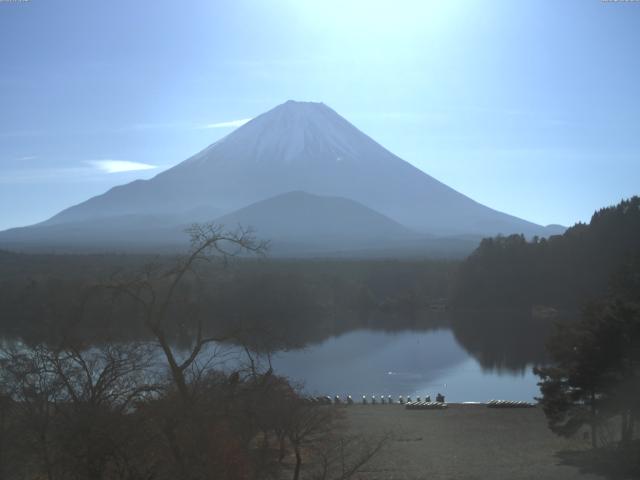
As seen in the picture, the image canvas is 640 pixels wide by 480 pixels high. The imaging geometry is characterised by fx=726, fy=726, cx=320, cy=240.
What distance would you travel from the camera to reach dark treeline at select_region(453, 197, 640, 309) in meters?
28.9

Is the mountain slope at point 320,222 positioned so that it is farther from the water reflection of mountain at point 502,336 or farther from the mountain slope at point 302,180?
the water reflection of mountain at point 502,336

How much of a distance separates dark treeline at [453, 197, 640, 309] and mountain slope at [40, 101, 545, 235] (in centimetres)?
5305

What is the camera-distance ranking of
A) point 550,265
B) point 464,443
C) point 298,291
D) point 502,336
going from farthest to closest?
point 550,265 < point 298,291 < point 502,336 < point 464,443

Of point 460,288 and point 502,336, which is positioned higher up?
point 460,288

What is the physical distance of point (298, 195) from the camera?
276 ft

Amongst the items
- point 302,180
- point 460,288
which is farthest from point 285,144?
point 460,288

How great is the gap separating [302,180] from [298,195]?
17.1 feet

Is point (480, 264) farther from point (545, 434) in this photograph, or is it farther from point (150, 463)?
point (150, 463)

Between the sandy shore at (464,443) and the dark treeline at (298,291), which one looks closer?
the sandy shore at (464,443)

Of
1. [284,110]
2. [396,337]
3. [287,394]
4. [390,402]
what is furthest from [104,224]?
[287,394]

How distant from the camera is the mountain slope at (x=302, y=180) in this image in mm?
86500

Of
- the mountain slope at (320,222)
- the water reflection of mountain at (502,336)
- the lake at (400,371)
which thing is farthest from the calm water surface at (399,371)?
the mountain slope at (320,222)

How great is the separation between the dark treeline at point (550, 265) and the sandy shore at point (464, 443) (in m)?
18.2

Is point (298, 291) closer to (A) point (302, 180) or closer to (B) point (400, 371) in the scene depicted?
(B) point (400, 371)
